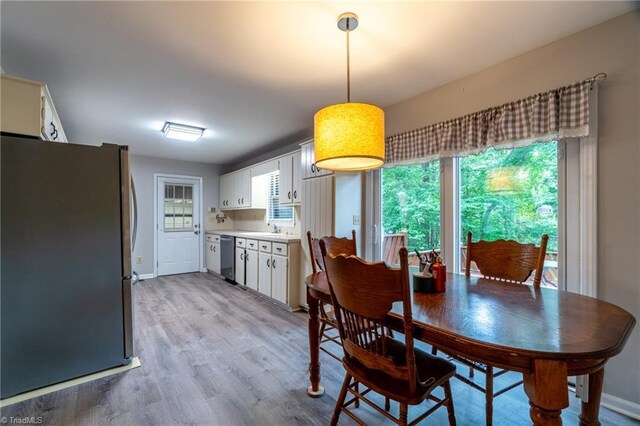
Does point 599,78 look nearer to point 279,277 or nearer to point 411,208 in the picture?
point 411,208

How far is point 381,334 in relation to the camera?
1261 mm

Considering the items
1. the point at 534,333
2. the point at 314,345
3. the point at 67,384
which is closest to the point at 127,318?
the point at 67,384

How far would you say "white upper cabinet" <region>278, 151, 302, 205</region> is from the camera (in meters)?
4.00

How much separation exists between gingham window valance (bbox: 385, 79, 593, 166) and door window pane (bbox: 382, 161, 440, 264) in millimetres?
→ 227

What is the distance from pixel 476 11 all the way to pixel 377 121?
87 centimetres

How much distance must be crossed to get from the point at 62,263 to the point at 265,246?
2.32 metres

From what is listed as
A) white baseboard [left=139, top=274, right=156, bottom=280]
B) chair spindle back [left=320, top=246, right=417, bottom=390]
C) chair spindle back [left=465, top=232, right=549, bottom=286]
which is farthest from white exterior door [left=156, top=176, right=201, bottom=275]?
A: chair spindle back [left=465, top=232, right=549, bottom=286]

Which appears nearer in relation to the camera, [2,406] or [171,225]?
[2,406]

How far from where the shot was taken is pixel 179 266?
232 inches

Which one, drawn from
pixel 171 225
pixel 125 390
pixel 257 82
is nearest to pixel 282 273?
pixel 125 390

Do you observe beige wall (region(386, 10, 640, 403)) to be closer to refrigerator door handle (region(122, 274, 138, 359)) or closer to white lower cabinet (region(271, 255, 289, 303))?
white lower cabinet (region(271, 255, 289, 303))

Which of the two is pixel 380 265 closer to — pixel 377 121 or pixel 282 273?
→ pixel 377 121

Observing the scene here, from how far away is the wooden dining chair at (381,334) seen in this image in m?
1.16

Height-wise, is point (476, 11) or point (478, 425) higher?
point (476, 11)
